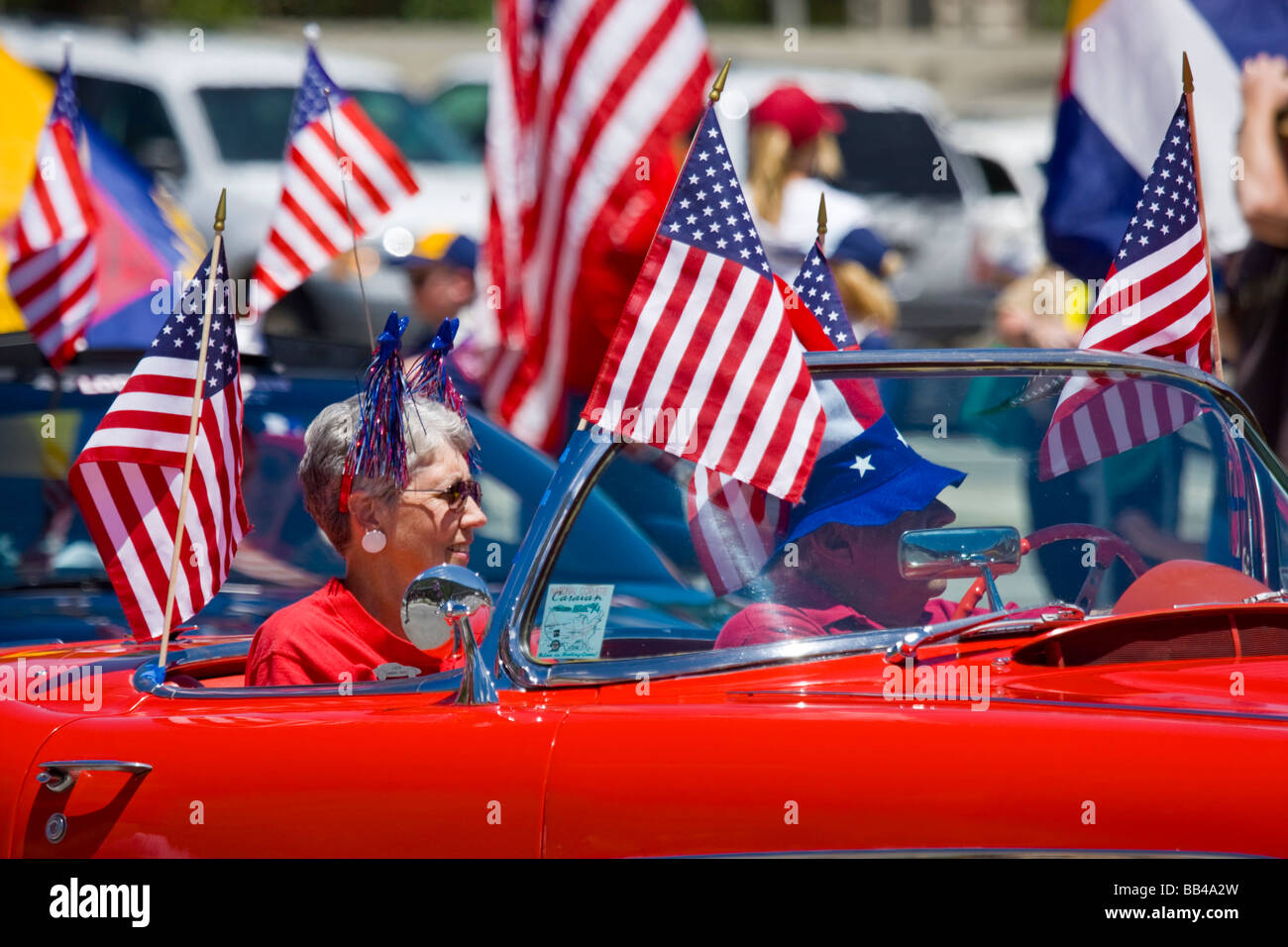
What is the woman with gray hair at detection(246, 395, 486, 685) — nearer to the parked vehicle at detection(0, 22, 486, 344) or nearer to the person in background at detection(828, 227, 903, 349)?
the person in background at detection(828, 227, 903, 349)

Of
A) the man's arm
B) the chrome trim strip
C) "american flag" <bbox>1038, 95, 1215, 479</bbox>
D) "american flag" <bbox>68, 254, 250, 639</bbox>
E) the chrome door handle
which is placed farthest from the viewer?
the man's arm

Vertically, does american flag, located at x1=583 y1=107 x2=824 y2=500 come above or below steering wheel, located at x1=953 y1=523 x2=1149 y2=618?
above

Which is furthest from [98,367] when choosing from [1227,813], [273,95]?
[273,95]

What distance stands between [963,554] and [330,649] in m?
1.10

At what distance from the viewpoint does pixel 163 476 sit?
10.6 ft

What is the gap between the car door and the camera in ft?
7.70

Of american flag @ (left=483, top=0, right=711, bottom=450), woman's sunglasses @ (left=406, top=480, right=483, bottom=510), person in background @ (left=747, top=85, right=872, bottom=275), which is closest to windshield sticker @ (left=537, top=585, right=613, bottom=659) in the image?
woman's sunglasses @ (left=406, top=480, right=483, bottom=510)

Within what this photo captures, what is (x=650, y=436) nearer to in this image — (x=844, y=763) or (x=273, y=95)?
(x=844, y=763)

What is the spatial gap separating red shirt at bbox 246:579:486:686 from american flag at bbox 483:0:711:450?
98.0 inches

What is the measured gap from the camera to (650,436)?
2.82 metres

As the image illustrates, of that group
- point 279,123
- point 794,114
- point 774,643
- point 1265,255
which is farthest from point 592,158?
point 279,123

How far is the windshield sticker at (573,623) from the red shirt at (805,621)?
0.22 meters

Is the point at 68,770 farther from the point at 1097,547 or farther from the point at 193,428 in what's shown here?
the point at 1097,547

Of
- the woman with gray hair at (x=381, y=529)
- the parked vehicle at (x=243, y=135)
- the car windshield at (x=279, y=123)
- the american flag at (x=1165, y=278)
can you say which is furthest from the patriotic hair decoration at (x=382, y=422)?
the car windshield at (x=279, y=123)
